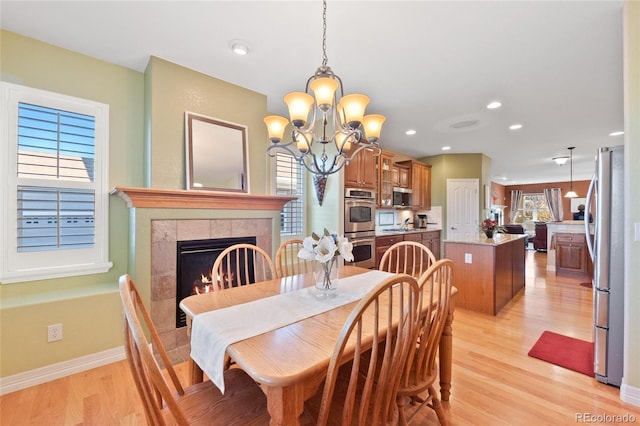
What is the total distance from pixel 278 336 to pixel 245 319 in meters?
0.23

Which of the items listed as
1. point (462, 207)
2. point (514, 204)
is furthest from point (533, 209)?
point (462, 207)

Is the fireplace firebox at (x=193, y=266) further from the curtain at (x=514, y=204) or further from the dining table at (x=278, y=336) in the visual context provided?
the curtain at (x=514, y=204)

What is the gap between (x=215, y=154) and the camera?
9.13ft

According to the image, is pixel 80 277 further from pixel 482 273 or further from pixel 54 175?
pixel 482 273

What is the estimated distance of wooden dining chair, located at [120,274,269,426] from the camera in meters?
0.77

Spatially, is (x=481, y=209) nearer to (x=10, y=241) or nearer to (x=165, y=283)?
(x=165, y=283)

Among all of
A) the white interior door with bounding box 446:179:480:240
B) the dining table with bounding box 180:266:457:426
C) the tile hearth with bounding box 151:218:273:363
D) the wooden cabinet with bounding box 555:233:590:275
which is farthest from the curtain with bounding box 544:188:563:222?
the tile hearth with bounding box 151:218:273:363

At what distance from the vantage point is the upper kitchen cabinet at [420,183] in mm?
5883

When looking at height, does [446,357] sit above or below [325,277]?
below

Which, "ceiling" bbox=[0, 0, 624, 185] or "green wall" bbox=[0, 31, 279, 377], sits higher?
"ceiling" bbox=[0, 0, 624, 185]

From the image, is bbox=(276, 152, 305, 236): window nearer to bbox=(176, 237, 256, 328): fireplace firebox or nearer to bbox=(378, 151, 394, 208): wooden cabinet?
bbox=(176, 237, 256, 328): fireplace firebox

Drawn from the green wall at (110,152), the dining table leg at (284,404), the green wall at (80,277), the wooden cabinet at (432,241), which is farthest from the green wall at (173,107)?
the wooden cabinet at (432,241)

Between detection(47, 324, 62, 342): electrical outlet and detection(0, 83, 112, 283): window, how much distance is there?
417 mm

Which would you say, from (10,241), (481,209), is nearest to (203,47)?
(10,241)
